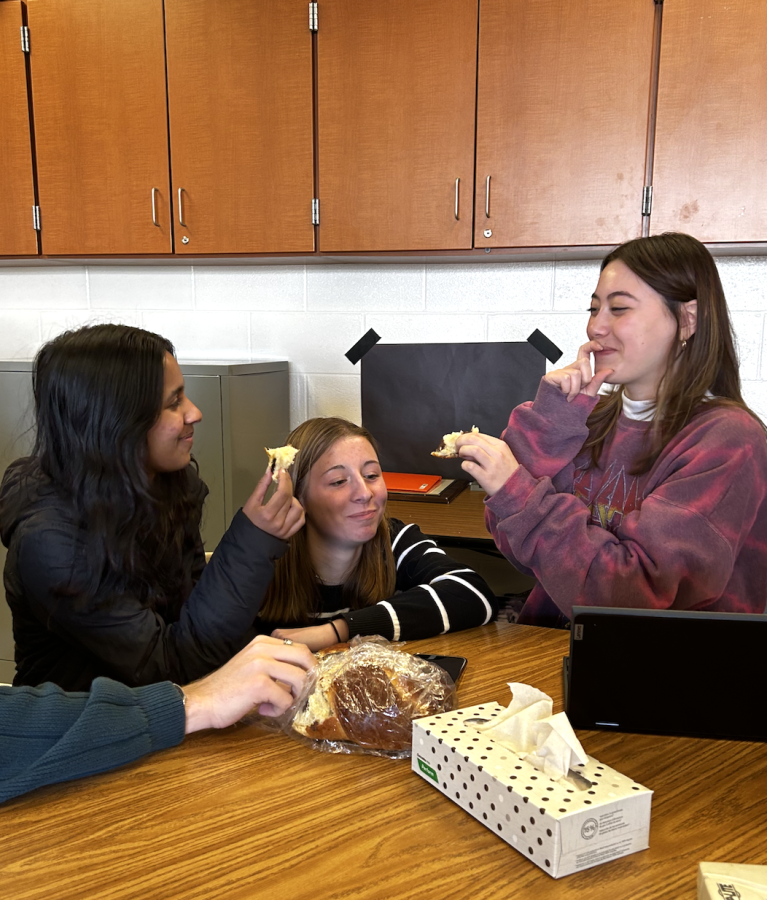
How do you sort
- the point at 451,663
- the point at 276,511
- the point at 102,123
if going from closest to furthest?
the point at 451,663 → the point at 276,511 → the point at 102,123

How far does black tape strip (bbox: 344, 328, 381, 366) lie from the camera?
291 cm

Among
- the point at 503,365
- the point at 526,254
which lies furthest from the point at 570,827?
the point at 503,365

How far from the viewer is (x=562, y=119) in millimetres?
2244

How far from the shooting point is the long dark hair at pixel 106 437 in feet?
4.59

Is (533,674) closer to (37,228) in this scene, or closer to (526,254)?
(526,254)

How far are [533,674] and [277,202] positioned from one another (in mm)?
1862

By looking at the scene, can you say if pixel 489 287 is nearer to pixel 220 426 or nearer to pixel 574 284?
pixel 574 284

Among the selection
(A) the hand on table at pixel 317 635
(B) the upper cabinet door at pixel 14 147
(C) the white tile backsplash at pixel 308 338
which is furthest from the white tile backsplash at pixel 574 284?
(B) the upper cabinet door at pixel 14 147

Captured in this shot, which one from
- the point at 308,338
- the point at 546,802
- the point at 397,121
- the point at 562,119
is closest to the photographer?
the point at 546,802

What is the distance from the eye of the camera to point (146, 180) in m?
2.62

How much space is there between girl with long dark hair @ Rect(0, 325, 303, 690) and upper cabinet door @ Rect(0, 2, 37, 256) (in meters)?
1.56

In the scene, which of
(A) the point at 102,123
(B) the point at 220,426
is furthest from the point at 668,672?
(A) the point at 102,123

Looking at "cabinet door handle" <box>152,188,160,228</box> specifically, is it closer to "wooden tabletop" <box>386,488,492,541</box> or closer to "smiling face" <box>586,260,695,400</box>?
"wooden tabletop" <box>386,488,492,541</box>

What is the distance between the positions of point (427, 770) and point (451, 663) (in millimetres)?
340
